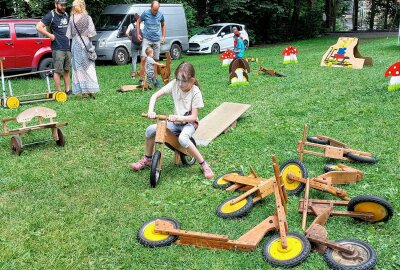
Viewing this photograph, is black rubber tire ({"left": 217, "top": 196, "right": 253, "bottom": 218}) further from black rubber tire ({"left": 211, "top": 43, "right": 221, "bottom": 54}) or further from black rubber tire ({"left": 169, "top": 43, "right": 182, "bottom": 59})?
black rubber tire ({"left": 211, "top": 43, "right": 221, "bottom": 54})

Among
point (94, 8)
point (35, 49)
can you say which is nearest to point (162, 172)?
point (35, 49)

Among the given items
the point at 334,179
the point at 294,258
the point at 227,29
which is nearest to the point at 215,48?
the point at 227,29

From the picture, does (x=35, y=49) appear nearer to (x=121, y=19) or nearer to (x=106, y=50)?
Result: (x=106, y=50)

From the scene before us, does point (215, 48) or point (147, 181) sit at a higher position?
point (147, 181)

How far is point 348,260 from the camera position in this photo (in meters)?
3.23

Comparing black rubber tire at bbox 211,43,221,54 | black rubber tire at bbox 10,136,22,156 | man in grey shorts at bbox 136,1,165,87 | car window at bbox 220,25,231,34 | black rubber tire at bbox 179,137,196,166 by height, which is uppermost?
man in grey shorts at bbox 136,1,165,87

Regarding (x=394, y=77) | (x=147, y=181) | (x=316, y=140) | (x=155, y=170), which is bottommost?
(x=147, y=181)

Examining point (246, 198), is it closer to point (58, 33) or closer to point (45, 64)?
point (58, 33)

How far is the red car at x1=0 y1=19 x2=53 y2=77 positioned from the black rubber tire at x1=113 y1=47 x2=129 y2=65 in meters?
3.97

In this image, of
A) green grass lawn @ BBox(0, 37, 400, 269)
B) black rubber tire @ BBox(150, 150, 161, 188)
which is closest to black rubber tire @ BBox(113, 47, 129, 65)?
green grass lawn @ BBox(0, 37, 400, 269)

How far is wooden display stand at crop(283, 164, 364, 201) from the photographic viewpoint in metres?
4.27

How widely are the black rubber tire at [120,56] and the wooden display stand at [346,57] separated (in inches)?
312

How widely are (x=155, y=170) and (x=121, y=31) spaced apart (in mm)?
13899

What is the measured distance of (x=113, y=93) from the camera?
10562mm
